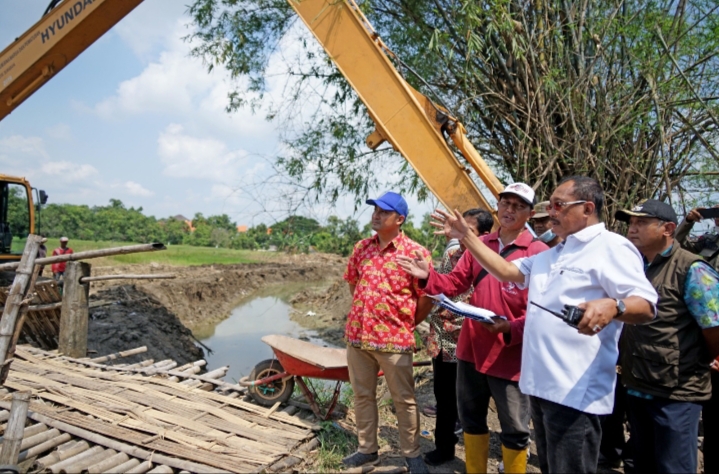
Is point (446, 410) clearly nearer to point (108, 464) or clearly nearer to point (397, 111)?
point (108, 464)

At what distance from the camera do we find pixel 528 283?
9.12ft

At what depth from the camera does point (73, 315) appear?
637 cm

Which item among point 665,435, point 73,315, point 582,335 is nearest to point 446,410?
point 665,435

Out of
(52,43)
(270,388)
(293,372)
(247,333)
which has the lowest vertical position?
(247,333)

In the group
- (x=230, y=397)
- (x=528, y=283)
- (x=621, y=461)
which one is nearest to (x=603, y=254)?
(x=528, y=283)

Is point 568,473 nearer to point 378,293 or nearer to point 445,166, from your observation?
point 378,293

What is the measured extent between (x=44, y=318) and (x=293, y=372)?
452cm

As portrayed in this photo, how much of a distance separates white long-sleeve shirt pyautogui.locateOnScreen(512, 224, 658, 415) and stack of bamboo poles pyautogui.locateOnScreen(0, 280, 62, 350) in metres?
6.64

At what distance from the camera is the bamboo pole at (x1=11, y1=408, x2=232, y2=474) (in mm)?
3471

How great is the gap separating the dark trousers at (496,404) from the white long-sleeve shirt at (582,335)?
1.77 feet

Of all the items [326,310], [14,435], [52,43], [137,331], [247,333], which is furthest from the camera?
[326,310]

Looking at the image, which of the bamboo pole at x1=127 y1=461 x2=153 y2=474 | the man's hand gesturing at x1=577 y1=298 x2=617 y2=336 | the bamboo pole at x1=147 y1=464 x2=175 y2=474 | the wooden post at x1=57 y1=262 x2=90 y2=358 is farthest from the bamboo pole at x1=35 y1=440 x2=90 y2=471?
the man's hand gesturing at x1=577 y1=298 x2=617 y2=336

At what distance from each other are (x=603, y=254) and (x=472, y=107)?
4.33 m

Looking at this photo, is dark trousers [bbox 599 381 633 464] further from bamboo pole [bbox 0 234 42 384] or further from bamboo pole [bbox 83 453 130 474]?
bamboo pole [bbox 0 234 42 384]
